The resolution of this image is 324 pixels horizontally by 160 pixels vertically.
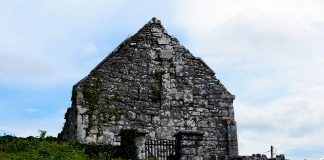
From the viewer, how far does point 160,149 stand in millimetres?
17609

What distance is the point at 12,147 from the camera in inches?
589

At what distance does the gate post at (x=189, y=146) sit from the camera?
1609 centimetres

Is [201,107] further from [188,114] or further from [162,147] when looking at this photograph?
[162,147]

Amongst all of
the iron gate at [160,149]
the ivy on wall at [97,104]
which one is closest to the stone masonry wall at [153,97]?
the ivy on wall at [97,104]

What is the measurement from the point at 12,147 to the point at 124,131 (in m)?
3.51

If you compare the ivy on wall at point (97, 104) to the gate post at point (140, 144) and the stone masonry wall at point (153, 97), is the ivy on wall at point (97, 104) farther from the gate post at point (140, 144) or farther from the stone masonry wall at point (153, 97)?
the gate post at point (140, 144)

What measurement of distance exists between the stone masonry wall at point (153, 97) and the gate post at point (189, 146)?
10.3 feet

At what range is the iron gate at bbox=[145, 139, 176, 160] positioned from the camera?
1722 centimetres

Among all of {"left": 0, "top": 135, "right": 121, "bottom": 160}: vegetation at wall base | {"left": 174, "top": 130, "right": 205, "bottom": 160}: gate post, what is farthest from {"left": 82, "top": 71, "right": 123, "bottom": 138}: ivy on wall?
{"left": 174, "top": 130, "right": 205, "bottom": 160}: gate post

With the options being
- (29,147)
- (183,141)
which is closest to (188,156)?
(183,141)

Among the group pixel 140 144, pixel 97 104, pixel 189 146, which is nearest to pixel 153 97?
pixel 97 104

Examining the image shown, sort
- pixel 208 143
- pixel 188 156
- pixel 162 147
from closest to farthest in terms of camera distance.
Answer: pixel 188 156 < pixel 162 147 < pixel 208 143

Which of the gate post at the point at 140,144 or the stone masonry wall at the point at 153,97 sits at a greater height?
the stone masonry wall at the point at 153,97

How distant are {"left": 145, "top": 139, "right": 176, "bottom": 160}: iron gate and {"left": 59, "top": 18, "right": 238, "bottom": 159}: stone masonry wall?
129cm
